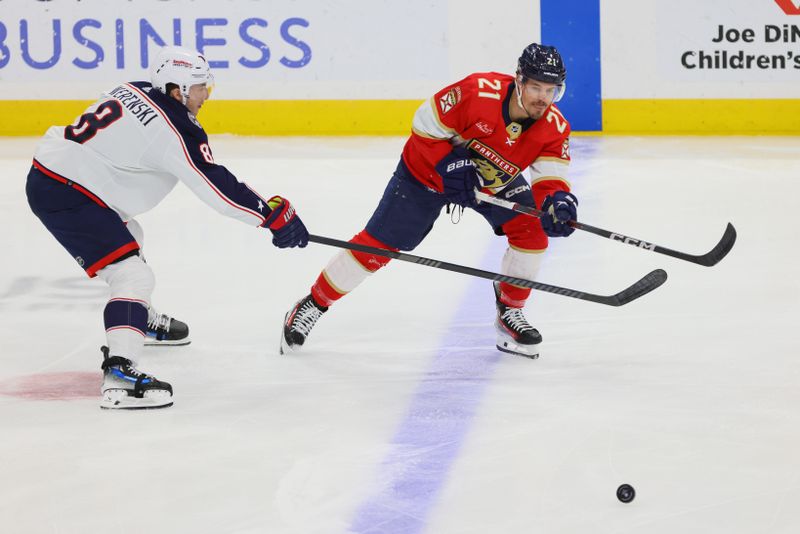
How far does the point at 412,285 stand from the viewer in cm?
411

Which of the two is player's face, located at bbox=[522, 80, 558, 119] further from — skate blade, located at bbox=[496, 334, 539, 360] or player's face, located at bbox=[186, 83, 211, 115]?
player's face, located at bbox=[186, 83, 211, 115]

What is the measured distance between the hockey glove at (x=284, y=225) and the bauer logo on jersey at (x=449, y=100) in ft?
1.66

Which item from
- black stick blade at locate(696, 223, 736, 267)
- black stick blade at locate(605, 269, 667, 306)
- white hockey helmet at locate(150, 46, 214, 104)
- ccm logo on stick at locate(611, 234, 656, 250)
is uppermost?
white hockey helmet at locate(150, 46, 214, 104)

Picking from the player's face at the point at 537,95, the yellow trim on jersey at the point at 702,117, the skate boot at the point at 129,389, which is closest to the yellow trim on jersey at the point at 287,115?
the yellow trim on jersey at the point at 702,117

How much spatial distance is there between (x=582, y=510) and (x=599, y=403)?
0.68m

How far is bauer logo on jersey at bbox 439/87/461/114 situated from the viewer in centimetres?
311

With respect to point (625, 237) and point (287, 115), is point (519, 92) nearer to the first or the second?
point (625, 237)

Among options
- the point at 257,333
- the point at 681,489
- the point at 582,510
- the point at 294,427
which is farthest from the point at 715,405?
the point at 257,333

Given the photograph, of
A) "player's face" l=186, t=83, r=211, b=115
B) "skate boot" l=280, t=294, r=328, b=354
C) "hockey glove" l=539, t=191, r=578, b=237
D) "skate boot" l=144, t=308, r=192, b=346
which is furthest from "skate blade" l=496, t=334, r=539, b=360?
"player's face" l=186, t=83, r=211, b=115

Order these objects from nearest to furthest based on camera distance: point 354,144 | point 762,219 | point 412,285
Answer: point 412,285
point 762,219
point 354,144

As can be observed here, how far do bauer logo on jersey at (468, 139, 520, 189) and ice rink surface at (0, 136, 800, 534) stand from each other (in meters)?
0.50

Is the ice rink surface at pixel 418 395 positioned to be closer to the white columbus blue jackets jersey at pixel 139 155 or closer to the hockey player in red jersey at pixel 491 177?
the hockey player in red jersey at pixel 491 177

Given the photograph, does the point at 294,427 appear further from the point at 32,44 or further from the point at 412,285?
the point at 32,44

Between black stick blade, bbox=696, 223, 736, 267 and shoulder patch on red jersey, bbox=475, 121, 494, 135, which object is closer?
shoulder patch on red jersey, bbox=475, 121, 494, 135
